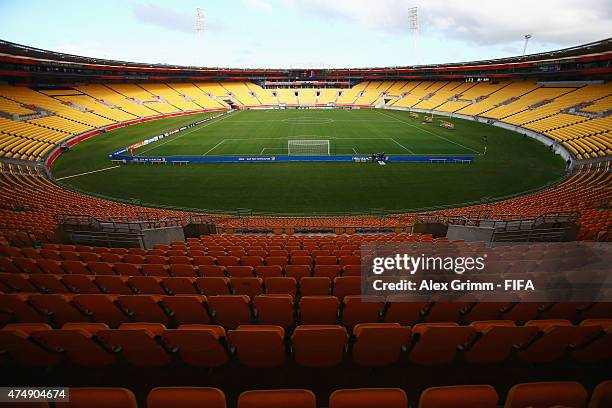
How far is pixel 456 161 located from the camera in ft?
100

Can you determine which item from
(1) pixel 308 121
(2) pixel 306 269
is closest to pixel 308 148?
(1) pixel 308 121

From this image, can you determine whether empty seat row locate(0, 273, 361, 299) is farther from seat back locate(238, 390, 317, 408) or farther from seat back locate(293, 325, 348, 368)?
seat back locate(238, 390, 317, 408)

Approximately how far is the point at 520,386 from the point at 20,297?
691cm

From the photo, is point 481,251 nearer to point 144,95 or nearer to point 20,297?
point 20,297

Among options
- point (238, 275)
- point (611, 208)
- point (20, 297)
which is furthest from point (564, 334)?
point (611, 208)

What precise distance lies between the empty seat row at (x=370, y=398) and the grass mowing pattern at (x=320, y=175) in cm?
1785

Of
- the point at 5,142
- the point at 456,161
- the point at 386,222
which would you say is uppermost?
the point at 5,142

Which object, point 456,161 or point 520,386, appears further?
point 456,161

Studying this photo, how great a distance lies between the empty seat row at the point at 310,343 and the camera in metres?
3.82

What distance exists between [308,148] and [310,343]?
3260cm

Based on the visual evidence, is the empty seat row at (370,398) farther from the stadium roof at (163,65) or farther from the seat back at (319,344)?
the stadium roof at (163,65)

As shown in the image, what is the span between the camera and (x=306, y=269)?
23.0ft

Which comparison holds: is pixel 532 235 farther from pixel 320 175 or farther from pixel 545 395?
pixel 320 175

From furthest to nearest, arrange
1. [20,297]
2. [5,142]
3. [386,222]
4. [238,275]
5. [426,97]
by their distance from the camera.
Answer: [426,97]
[5,142]
[386,222]
[238,275]
[20,297]
